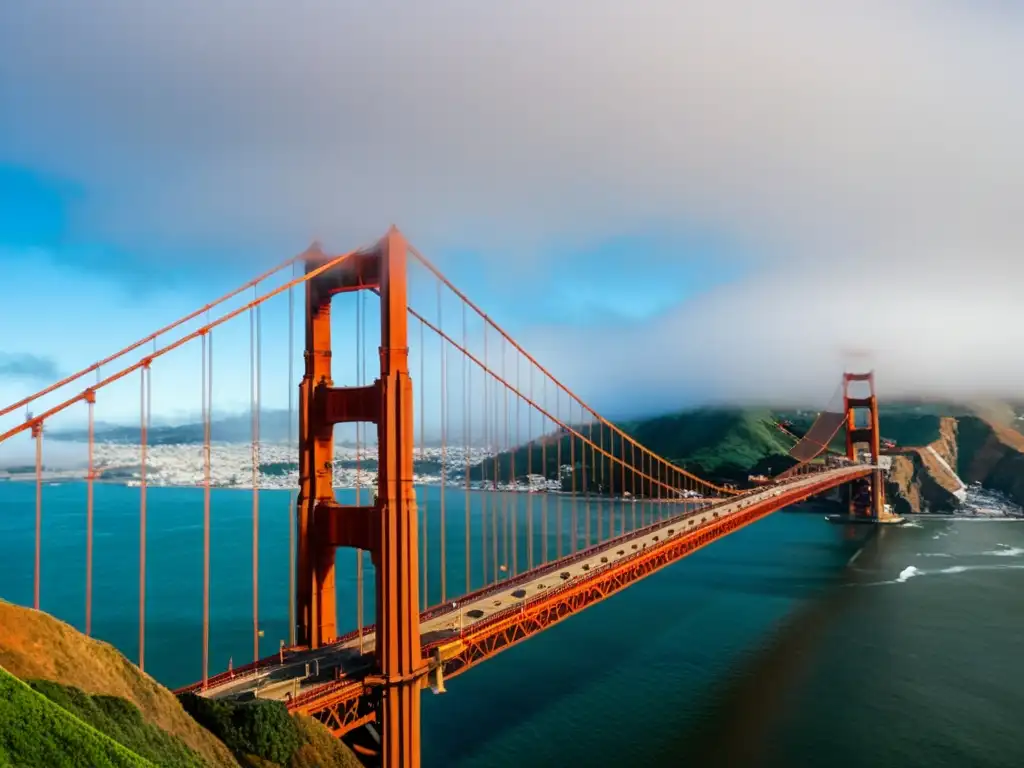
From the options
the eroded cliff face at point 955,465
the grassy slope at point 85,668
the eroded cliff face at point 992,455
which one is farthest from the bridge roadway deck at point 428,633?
the eroded cliff face at point 992,455

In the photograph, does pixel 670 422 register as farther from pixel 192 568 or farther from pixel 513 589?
pixel 513 589

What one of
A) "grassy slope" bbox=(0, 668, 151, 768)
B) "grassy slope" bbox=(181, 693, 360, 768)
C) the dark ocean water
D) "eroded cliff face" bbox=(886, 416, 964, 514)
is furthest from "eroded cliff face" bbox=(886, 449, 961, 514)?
"grassy slope" bbox=(0, 668, 151, 768)

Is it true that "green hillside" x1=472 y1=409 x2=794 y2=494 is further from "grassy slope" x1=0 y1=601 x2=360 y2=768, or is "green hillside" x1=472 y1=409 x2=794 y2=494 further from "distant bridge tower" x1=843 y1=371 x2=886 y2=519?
"grassy slope" x1=0 y1=601 x2=360 y2=768

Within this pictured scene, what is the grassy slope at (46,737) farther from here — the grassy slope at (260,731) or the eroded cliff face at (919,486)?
the eroded cliff face at (919,486)

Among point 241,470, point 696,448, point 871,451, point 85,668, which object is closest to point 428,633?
point 85,668

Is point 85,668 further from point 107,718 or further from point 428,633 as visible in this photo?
point 428,633

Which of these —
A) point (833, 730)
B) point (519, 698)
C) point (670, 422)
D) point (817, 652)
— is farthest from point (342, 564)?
point (670, 422)
